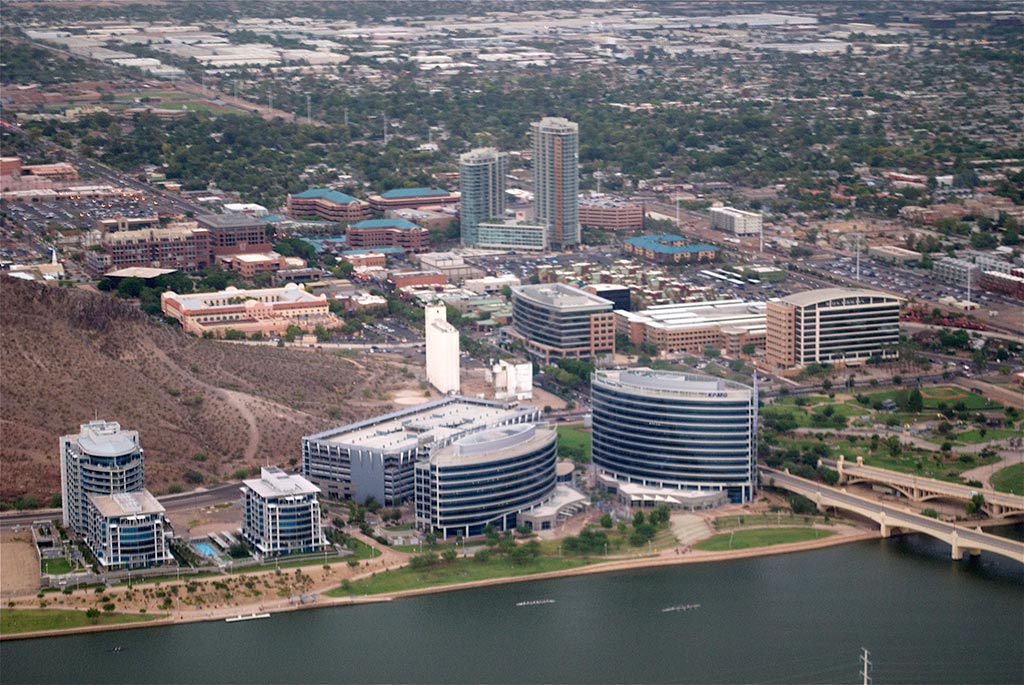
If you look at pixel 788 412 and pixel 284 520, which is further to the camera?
pixel 788 412

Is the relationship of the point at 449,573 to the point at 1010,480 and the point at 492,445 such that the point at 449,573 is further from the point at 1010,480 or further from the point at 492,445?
the point at 1010,480

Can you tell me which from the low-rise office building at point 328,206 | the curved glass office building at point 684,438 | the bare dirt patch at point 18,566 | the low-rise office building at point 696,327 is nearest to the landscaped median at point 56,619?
the bare dirt patch at point 18,566

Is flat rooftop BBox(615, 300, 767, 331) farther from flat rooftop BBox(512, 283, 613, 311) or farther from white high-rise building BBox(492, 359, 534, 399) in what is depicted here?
white high-rise building BBox(492, 359, 534, 399)

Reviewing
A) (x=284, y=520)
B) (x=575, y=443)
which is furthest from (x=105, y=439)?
(x=575, y=443)

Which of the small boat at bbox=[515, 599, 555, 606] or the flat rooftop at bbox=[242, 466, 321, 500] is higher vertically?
the flat rooftop at bbox=[242, 466, 321, 500]

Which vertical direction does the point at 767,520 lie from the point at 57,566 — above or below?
below

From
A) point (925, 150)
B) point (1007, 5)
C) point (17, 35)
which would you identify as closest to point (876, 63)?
point (1007, 5)

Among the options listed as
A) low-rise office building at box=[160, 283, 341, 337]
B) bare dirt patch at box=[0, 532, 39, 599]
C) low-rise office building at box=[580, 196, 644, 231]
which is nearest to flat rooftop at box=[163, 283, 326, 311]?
low-rise office building at box=[160, 283, 341, 337]
